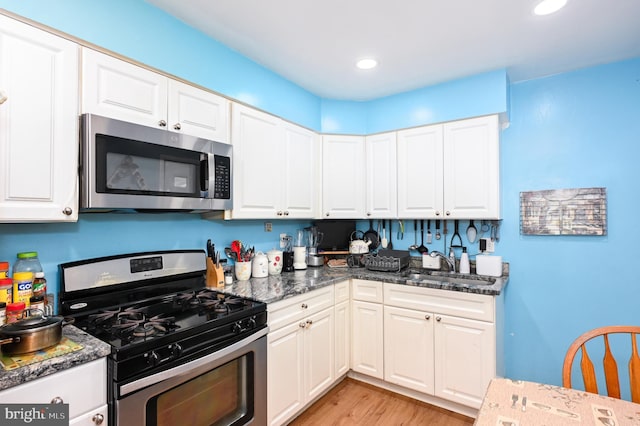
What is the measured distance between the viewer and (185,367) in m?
1.38

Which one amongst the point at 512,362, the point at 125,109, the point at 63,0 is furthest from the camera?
the point at 512,362

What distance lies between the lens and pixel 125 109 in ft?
5.21

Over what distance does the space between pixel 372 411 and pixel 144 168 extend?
2.14 m

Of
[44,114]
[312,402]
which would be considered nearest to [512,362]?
[312,402]

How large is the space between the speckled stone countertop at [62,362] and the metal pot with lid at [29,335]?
0.08 meters

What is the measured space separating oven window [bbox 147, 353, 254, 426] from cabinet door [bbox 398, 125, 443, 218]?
5.83ft

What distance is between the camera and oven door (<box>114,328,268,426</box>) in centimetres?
124

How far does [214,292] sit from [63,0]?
158 cm

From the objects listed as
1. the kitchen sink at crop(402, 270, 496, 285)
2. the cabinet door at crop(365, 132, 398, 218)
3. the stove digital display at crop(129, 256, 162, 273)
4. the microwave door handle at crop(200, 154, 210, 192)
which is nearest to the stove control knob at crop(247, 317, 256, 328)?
the stove digital display at crop(129, 256, 162, 273)

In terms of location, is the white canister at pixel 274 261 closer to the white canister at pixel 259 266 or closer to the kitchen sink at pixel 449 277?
the white canister at pixel 259 266

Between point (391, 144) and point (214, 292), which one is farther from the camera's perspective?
point (391, 144)

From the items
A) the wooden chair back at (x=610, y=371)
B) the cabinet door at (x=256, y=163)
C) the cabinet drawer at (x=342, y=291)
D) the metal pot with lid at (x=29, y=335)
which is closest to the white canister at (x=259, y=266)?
the cabinet door at (x=256, y=163)

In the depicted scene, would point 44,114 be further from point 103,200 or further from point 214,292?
point 214,292

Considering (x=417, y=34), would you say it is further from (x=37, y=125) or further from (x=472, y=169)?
(x=37, y=125)
